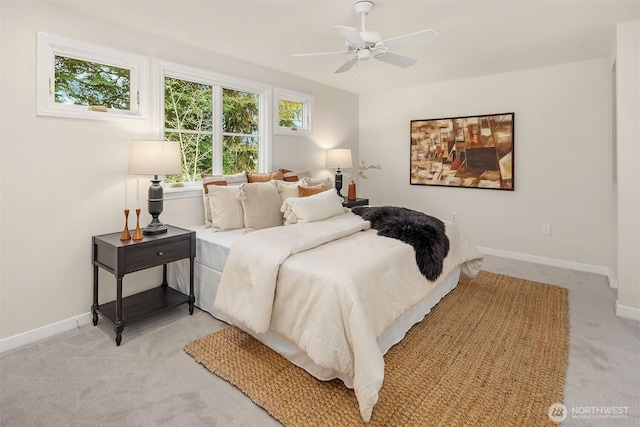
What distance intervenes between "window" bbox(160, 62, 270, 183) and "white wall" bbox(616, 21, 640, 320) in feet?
11.2

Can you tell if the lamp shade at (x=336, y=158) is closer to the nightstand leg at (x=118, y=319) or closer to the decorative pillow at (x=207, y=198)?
the decorative pillow at (x=207, y=198)

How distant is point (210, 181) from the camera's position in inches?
133

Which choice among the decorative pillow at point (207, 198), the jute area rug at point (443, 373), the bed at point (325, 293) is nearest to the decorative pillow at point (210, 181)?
the decorative pillow at point (207, 198)

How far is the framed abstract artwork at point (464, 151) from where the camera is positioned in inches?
174

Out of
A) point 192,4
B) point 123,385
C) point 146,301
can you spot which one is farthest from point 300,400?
point 192,4

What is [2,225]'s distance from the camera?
2301 mm

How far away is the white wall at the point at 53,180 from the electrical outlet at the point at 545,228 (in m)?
4.37

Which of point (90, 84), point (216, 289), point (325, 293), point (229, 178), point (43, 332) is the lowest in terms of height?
point (43, 332)

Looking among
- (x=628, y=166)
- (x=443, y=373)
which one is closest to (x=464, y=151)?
(x=628, y=166)

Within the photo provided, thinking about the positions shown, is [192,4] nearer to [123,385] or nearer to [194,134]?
[194,134]

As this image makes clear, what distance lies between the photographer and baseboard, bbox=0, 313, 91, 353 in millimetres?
2330

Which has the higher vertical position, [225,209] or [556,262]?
[225,209]

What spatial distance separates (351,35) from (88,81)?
2.14m

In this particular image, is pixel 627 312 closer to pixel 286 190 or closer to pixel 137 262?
pixel 286 190
